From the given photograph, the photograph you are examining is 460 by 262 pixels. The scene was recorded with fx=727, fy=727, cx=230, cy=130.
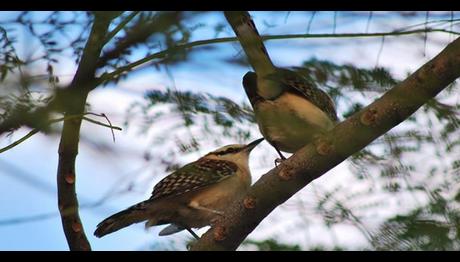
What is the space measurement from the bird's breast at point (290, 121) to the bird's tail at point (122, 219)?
1063mm

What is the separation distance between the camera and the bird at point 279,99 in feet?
6.15

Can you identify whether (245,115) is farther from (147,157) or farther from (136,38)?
(136,38)

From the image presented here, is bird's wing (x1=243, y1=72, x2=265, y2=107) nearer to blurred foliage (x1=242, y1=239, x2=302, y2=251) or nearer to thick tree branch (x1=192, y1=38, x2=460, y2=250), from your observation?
thick tree branch (x1=192, y1=38, x2=460, y2=250)

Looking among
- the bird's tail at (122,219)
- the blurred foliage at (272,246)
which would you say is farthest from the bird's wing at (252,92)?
the bird's tail at (122,219)

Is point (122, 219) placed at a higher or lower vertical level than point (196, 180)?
lower

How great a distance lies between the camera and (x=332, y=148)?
9.11 feet

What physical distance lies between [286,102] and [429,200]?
1.35 m

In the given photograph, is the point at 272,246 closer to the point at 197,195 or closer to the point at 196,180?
the point at 196,180

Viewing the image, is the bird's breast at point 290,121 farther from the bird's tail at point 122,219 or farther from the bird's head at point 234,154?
the bird's head at point 234,154

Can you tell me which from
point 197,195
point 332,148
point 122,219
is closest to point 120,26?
point 332,148

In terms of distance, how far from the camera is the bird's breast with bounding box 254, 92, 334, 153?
7.65ft

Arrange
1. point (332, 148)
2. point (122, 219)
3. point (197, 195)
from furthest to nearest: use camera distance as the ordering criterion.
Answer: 1. point (197, 195)
2. point (122, 219)
3. point (332, 148)

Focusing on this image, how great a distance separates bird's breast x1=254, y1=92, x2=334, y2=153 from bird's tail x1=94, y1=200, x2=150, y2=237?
1063 mm

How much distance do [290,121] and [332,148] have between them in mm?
531
